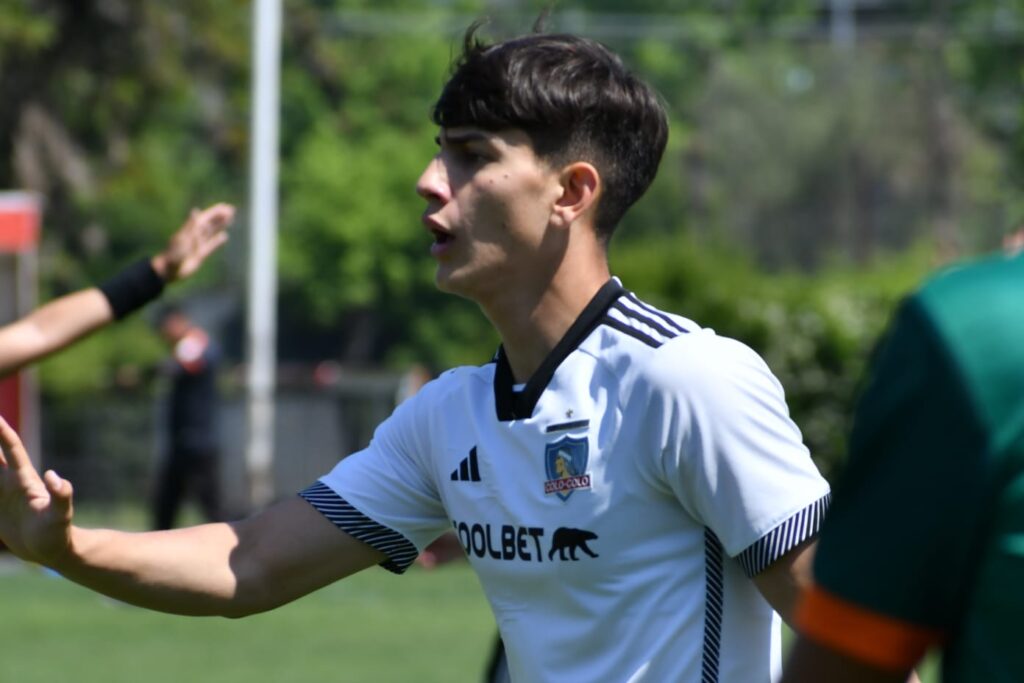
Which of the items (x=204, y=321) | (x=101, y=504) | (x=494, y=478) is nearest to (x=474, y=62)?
(x=494, y=478)

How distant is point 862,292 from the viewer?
2069 centimetres

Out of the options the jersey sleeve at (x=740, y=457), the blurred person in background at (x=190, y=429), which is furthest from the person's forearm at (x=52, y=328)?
the blurred person in background at (x=190, y=429)

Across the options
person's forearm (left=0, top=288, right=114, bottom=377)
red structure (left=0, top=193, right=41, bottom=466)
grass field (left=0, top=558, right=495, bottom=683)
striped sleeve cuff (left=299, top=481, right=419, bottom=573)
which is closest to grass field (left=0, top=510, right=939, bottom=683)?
grass field (left=0, top=558, right=495, bottom=683)

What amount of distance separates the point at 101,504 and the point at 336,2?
37.8 m

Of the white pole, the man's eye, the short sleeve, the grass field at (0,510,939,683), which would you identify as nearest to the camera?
the short sleeve

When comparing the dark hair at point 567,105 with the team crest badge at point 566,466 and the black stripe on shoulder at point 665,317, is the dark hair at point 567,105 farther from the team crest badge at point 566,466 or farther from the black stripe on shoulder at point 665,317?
the team crest badge at point 566,466

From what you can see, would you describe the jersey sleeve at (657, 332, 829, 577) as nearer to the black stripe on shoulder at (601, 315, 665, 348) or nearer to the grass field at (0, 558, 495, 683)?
the black stripe on shoulder at (601, 315, 665, 348)

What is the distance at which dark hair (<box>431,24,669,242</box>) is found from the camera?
3102 millimetres

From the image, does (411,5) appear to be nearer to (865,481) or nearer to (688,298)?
(688,298)

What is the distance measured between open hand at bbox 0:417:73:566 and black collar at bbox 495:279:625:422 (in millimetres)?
735

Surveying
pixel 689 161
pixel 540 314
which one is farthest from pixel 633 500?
pixel 689 161

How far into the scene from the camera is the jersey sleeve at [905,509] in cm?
165

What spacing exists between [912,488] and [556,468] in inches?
53.6

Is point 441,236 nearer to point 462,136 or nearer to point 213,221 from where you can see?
point 462,136
